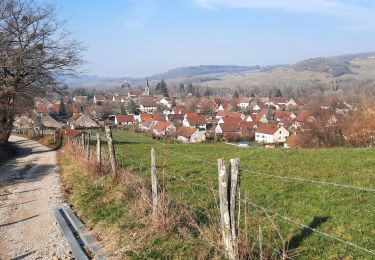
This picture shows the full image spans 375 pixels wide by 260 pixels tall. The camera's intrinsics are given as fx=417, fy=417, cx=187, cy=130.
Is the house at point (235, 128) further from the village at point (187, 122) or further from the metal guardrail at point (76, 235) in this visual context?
the metal guardrail at point (76, 235)

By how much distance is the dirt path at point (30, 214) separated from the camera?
327 inches

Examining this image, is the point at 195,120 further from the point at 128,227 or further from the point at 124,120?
the point at 128,227

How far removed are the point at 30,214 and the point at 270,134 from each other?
68.9 metres

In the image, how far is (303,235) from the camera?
23.7 feet

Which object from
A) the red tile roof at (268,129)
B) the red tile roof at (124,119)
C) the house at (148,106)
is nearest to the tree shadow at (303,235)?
the red tile roof at (268,129)

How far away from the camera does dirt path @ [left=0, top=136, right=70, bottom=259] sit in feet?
27.2

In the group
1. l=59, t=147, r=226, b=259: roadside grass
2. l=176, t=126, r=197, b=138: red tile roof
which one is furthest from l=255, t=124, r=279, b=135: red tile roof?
l=59, t=147, r=226, b=259: roadside grass

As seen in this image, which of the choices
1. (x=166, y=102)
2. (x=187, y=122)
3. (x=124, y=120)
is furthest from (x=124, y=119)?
(x=166, y=102)

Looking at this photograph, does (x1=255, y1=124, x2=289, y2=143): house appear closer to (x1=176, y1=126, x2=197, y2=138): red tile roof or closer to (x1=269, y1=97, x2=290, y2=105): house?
(x1=176, y1=126, x2=197, y2=138): red tile roof

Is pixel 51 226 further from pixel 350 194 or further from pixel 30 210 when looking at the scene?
pixel 350 194

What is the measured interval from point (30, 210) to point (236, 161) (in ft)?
25.8

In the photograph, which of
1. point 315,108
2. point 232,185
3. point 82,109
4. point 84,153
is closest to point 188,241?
point 232,185

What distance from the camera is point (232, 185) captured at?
578 centimetres

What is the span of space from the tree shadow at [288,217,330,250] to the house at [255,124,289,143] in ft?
225
